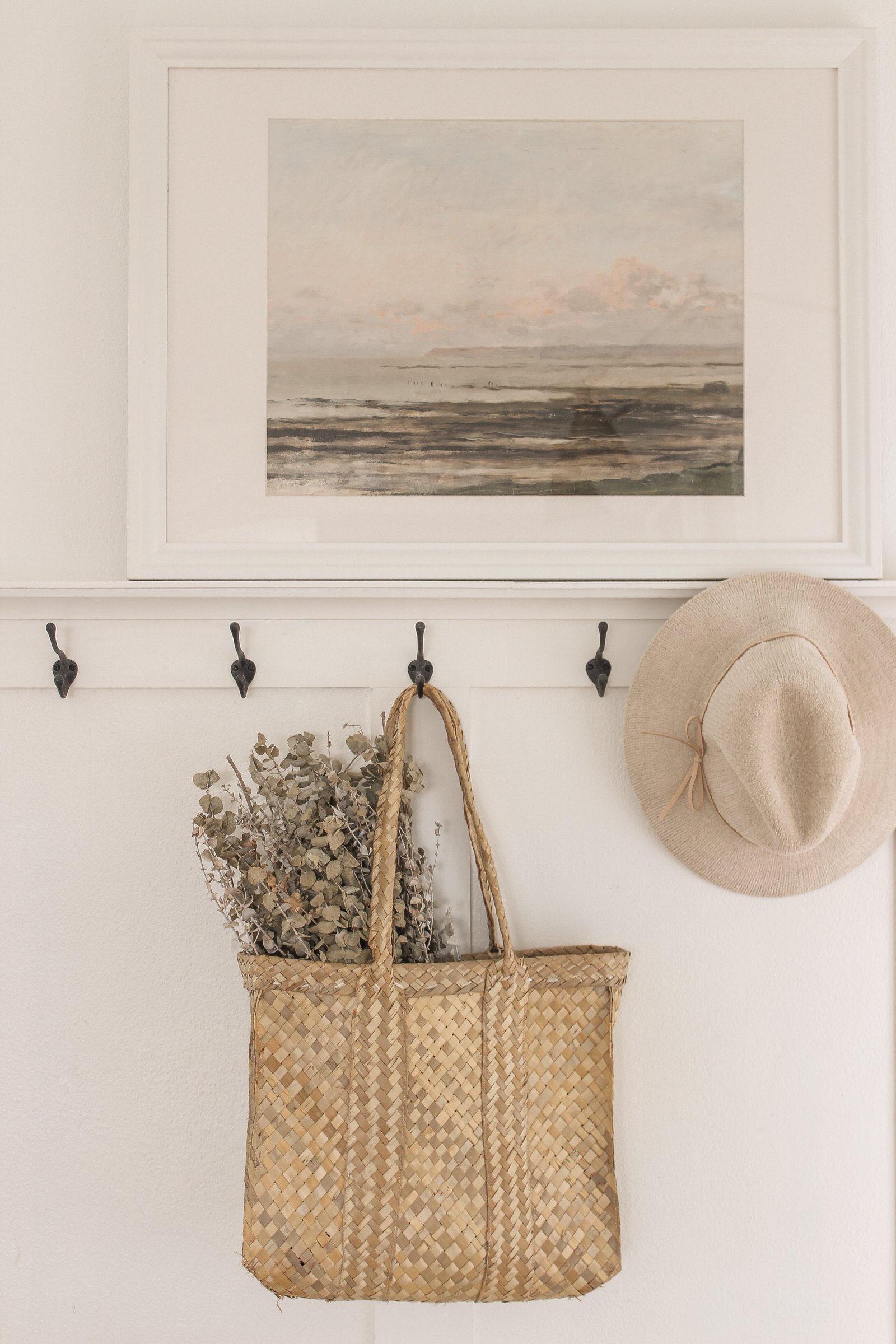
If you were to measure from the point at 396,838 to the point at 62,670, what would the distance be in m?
0.45

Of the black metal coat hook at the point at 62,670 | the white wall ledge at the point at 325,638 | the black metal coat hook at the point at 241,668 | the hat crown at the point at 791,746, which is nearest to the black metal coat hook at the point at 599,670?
the white wall ledge at the point at 325,638

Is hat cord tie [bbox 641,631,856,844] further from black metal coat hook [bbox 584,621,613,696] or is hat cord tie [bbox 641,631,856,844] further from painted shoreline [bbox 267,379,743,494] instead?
painted shoreline [bbox 267,379,743,494]

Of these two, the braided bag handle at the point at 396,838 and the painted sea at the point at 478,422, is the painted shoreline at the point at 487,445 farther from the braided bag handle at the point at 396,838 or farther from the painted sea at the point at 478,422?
the braided bag handle at the point at 396,838

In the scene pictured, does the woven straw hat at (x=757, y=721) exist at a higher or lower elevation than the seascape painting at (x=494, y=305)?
lower

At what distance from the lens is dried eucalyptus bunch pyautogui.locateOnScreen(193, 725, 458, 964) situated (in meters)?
0.81

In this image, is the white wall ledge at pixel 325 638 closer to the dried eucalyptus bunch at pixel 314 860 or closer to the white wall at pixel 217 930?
the white wall at pixel 217 930

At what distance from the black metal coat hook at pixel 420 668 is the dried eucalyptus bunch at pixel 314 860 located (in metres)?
0.08

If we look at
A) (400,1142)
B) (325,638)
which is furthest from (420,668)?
(400,1142)

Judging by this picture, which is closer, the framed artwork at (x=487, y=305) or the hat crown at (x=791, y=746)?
the hat crown at (x=791, y=746)

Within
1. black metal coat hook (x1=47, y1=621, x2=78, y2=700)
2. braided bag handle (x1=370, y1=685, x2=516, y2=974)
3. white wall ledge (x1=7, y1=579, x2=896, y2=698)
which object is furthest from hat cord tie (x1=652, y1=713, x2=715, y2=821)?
black metal coat hook (x1=47, y1=621, x2=78, y2=700)

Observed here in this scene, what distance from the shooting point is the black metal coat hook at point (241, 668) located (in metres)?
0.90

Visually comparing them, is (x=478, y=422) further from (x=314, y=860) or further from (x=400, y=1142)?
(x=400, y=1142)

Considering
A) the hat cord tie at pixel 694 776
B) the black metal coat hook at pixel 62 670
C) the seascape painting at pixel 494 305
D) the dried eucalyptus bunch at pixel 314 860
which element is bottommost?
the dried eucalyptus bunch at pixel 314 860

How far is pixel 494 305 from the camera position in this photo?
0.92 metres
